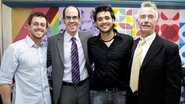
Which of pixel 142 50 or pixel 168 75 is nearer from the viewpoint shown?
pixel 168 75

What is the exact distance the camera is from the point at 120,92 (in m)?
2.66

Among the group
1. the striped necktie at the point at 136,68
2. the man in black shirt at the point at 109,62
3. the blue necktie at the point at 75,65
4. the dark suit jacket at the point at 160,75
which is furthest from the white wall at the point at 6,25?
the dark suit jacket at the point at 160,75

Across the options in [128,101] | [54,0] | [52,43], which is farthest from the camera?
[54,0]

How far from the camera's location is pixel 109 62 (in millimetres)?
2666

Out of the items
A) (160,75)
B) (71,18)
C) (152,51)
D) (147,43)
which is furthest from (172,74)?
(71,18)

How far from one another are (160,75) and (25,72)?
4.19 feet

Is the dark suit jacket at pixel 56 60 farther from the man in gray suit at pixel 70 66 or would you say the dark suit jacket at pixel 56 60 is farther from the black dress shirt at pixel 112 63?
the black dress shirt at pixel 112 63

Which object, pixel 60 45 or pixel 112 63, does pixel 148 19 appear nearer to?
pixel 112 63

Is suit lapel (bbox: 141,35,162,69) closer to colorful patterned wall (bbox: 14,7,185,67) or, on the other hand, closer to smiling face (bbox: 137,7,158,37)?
smiling face (bbox: 137,7,158,37)

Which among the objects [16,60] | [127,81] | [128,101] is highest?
[16,60]

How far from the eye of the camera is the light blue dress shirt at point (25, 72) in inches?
100

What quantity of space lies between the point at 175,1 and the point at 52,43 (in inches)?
74.4

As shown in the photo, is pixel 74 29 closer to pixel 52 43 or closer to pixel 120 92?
pixel 52 43

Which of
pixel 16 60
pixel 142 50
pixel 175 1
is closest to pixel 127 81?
pixel 142 50
